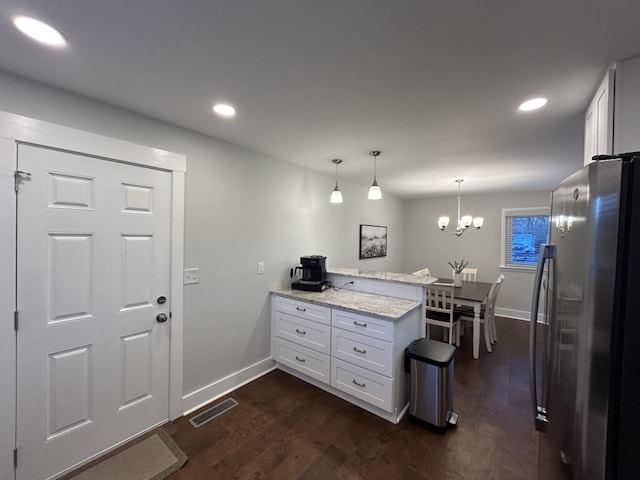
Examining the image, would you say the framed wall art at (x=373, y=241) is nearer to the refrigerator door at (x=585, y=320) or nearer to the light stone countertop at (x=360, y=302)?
the light stone countertop at (x=360, y=302)

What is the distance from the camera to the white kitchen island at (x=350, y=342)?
6.96 ft

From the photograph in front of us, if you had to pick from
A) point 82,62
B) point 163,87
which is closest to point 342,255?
point 163,87

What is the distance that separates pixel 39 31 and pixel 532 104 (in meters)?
2.72

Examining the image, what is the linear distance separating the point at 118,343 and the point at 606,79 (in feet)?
11.2

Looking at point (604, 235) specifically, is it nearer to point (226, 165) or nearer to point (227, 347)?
point (226, 165)

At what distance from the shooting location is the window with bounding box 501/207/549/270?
4.77m

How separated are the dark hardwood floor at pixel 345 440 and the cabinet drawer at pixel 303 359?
0.18 m

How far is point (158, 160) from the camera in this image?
6.60 ft

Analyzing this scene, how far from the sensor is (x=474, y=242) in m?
5.36

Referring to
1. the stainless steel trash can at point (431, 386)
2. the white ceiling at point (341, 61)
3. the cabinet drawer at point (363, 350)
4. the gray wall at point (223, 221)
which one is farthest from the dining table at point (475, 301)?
the gray wall at point (223, 221)

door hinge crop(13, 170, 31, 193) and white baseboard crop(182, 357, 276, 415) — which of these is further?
white baseboard crop(182, 357, 276, 415)

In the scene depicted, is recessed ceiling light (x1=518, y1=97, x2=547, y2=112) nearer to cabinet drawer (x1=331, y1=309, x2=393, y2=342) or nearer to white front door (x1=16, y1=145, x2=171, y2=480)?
cabinet drawer (x1=331, y1=309, x2=393, y2=342)

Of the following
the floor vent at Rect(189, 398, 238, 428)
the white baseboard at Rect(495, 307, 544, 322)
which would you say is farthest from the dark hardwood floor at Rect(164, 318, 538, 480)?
the white baseboard at Rect(495, 307, 544, 322)

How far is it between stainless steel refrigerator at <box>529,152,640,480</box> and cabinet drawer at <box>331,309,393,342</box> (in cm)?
123
